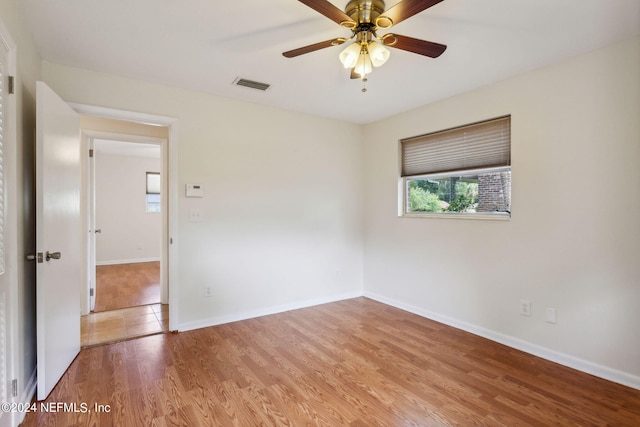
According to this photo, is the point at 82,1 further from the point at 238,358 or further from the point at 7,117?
the point at 238,358

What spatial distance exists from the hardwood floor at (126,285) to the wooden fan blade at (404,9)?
4.21 meters

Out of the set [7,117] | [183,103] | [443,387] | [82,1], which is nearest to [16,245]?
[7,117]

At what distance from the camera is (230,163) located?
11.5 ft

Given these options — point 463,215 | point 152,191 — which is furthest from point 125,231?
point 463,215

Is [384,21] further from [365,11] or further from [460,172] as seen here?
[460,172]

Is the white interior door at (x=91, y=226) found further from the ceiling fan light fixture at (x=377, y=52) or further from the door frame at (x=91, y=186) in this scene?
the ceiling fan light fixture at (x=377, y=52)

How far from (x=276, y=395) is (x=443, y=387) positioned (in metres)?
1.14

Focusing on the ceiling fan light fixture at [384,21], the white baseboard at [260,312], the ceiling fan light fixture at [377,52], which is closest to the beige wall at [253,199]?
the white baseboard at [260,312]

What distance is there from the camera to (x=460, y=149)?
133 inches

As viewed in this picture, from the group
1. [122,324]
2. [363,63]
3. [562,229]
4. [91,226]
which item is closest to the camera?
[363,63]

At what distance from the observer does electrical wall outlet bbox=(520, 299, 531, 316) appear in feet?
9.22

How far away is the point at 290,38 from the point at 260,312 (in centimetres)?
279

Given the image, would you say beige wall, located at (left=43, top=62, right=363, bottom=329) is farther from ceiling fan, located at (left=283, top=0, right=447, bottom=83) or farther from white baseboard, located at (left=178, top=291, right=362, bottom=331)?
ceiling fan, located at (left=283, top=0, right=447, bottom=83)

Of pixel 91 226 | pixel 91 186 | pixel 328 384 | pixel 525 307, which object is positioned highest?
pixel 91 186
